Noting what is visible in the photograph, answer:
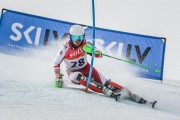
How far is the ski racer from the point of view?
5.20 m

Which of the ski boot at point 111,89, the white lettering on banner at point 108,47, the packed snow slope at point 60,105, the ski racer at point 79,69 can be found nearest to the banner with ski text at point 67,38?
the white lettering on banner at point 108,47

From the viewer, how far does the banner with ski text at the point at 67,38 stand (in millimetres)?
10109

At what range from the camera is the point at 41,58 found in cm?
1009

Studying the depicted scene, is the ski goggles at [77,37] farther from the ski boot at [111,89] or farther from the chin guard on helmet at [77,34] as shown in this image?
the ski boot at [111,89]

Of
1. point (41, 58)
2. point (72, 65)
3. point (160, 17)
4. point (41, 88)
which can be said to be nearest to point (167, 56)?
point (160, 17)

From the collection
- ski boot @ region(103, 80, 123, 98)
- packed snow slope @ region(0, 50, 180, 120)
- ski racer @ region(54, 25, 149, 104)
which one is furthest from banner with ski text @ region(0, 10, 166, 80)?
ski boot @ region(103, 80, 123, 98)

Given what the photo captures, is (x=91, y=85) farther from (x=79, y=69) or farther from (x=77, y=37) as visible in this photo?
(x=77, y=37)

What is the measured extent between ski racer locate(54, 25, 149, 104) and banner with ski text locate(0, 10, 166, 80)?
13.9 ft

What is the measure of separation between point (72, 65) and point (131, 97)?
51.1 inches

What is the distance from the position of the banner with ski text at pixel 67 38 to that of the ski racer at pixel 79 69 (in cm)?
424

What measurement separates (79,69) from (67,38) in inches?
176

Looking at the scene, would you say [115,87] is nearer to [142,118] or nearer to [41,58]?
[142,118]

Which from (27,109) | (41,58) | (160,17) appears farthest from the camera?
(160,17)

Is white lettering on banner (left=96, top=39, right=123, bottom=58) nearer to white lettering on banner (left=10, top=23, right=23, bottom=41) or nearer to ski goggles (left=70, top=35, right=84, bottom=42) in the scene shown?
white lettering on banner (left=10, top=23, right=23, bottom=41)
